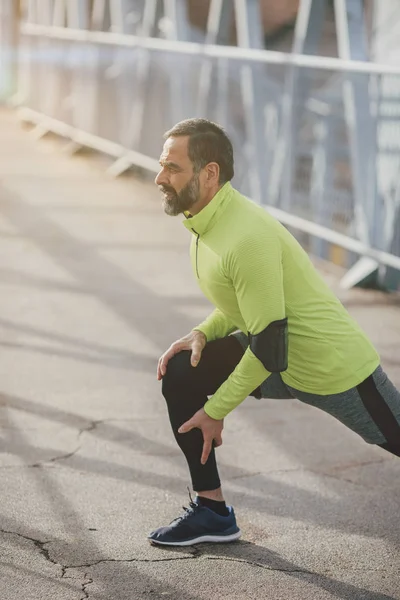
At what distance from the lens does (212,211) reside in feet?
11.9

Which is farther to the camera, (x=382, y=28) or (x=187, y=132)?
(x=382, y=28)

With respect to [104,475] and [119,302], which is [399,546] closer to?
[104,475]

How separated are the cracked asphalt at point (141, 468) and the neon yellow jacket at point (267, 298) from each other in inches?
23.6

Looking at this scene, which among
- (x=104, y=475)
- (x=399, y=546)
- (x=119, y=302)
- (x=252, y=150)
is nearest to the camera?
(x=399, y=546)

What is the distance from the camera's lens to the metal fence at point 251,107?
26.2 feet

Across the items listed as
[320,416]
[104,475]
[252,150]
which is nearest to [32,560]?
[104,475]

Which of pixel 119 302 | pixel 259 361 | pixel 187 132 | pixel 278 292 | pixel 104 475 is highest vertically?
pixel 187 132

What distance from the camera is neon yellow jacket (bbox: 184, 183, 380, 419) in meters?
3.47

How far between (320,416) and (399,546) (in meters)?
1.61

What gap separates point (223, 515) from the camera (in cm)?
397

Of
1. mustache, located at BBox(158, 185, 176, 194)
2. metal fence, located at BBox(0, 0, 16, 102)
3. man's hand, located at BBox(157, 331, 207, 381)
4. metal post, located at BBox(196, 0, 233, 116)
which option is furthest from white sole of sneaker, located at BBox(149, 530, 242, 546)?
metal fence, located at BBox(0, 0, 16, 102)

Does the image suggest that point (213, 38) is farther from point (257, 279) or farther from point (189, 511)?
point (257, 279)

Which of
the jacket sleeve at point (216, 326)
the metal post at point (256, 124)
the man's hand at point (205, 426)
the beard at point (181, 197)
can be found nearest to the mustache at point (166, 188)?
the beard at point (181, 197)

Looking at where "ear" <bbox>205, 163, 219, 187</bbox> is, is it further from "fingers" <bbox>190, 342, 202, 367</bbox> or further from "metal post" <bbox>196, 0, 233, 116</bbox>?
"metal post" <bbox>196, 0, 233, 116</bbox>
